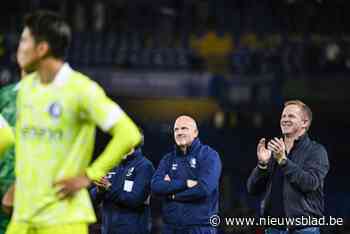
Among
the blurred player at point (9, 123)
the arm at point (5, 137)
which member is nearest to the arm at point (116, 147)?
the arm at point (5, 137)

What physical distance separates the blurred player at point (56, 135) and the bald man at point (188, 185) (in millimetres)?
2684

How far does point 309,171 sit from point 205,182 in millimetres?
867

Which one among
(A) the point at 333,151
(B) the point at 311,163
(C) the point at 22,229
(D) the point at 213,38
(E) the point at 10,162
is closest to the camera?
(C) the point at 22,229

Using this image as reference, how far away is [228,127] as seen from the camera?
15445 mm

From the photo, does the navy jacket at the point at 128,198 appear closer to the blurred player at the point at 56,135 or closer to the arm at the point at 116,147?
the blurred player at the point at 56,135

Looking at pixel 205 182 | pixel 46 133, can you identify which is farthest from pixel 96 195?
pixel 46 133

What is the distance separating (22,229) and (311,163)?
9.08 feet

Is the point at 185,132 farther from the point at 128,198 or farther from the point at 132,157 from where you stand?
the point at 128,198

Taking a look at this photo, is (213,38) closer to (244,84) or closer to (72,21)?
(244,84)

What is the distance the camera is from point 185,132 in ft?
22.7

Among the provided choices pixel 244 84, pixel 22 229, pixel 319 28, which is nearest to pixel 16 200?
pixel 22 229

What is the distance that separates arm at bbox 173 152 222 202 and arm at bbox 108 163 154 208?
315mm

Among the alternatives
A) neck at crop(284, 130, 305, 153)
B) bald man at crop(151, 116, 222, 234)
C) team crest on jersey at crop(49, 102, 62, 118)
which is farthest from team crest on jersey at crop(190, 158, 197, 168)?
team crest on jersey at crop(49, 102, 62, 118)

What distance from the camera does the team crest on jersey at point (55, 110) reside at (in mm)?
4051
